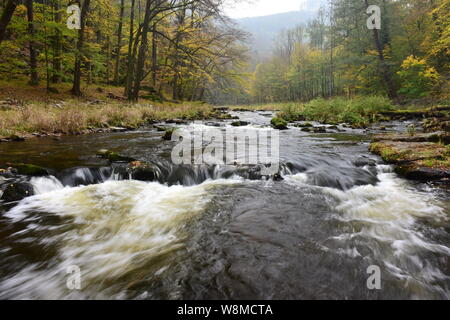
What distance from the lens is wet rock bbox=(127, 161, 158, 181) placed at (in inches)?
183

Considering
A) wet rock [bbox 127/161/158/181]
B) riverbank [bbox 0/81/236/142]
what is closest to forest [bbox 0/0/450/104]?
riverbank [bbox 0/81/236/142]

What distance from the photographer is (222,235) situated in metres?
2.79

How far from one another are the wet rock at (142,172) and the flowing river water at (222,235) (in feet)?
0.52

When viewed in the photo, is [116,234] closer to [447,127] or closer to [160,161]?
[160,161]

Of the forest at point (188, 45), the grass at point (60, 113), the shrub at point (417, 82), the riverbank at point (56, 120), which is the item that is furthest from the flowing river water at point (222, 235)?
the shrub at point (417, 82)

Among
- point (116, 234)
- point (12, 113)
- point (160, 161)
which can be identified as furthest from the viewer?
point (12, 113)

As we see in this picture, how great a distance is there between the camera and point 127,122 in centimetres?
1088

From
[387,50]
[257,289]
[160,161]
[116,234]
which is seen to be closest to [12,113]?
[160,161]

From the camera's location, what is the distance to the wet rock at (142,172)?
4.64m

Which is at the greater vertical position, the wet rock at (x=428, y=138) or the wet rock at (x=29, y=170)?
the wet rock at (x=428, y=138)

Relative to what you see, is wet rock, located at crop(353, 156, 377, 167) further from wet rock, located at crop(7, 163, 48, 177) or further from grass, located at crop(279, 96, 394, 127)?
grass, located at crop(279, 96, 394, 127)

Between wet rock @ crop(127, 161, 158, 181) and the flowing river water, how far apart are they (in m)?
0.16

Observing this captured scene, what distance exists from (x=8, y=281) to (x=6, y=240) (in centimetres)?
77

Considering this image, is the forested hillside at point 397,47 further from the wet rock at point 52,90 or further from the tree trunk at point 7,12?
the wet rock at point 52,90
